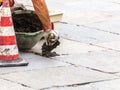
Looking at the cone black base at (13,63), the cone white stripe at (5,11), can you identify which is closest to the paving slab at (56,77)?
the cone black base at (13,63)

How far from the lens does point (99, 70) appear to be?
6.76 meters

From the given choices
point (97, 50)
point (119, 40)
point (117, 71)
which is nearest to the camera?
point (117, 71)

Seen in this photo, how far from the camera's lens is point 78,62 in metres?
7.09

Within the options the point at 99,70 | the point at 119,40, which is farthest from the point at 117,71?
the point at 119,40

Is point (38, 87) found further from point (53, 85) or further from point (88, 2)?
point (88, 2)

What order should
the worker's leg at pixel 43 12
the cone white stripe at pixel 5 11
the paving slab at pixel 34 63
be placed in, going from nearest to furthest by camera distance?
the paving slab at pixel 34 63 < the cone white stripe at pixel 5 11 < the worker's leg at pixel 43 12

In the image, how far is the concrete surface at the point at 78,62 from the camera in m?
6.15

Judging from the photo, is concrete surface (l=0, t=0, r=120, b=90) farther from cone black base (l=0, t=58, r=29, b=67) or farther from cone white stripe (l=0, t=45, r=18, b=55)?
cone white stripe (l=0, t=45, r=18, b=55)

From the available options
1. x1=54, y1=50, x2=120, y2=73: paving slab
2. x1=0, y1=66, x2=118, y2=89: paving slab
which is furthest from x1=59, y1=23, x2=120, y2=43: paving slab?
x1=0, y1=66, x2=118, y2=89: paving slab

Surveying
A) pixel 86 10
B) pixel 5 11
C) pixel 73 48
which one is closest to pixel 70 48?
pixel 73 48

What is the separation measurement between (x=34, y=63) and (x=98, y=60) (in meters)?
0.94

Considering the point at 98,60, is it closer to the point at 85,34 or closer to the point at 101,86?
the point at 101,86

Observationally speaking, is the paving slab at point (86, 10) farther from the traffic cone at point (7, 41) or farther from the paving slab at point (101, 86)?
the paving slab at point (101, 86)

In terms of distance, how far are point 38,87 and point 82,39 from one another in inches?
103
